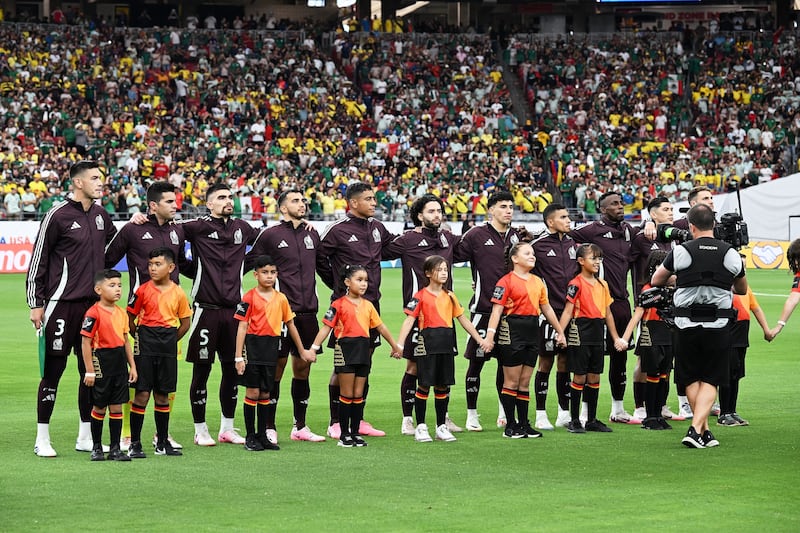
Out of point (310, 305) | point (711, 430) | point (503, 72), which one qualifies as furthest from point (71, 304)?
point (503, 72)

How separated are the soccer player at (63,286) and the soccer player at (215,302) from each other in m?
0.96

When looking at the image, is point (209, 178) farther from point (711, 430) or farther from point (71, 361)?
point (711, 430)

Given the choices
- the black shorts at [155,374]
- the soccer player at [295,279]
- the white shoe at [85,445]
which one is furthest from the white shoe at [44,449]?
the soccer player at [295,279]

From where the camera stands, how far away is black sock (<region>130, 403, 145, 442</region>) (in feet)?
34.3

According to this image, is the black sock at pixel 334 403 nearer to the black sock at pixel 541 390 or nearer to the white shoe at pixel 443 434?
the white shoe at pixel 443 434

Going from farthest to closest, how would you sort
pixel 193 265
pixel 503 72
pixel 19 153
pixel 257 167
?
pixel 503 72
pixel 257 167
pixel 19 153
pixel 193 265

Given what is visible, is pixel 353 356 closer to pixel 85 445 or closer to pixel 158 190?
pixel 158 190

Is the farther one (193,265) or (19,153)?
(19,153)

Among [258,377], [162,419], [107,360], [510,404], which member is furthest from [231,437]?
[510,404]

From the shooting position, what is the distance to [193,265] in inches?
449

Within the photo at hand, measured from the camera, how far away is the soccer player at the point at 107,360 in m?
10.2

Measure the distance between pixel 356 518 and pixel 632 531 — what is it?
1760 mm

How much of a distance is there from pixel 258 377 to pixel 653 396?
12.9 ft

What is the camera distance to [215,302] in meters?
11.2
